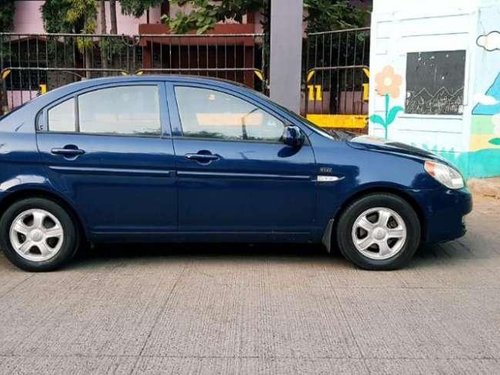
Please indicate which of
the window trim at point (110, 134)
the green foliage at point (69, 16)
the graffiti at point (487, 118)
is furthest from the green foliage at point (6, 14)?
the window trim at point (110, 134)

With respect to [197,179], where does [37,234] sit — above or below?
below

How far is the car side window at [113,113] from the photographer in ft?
17.6

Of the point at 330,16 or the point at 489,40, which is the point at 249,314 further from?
the point at 330,16

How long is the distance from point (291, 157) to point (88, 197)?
5.81 ft

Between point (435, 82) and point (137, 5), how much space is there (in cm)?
1393

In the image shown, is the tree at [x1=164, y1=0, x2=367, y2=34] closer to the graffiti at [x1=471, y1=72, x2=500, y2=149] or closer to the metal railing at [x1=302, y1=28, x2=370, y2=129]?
the metal railing at [x1=302, y1=28, x2=370, y2=129]

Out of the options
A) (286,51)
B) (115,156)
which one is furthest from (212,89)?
(286,51)

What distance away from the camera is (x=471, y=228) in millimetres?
7082

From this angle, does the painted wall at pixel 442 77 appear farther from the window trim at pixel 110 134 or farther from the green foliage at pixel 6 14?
the green foliage at pixel 6 14

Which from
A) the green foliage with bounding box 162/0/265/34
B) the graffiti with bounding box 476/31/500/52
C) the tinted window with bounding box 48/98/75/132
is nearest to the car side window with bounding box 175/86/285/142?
the tinted window with bounding box 48/98/75/132

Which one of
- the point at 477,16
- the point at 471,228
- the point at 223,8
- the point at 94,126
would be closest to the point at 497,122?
the point at 477,16

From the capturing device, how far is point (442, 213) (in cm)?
537

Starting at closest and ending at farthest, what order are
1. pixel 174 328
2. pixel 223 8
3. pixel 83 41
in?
pixel 174 328, pixel 223 8, pixel 83 41

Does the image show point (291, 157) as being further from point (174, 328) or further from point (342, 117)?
point (342, 117)
